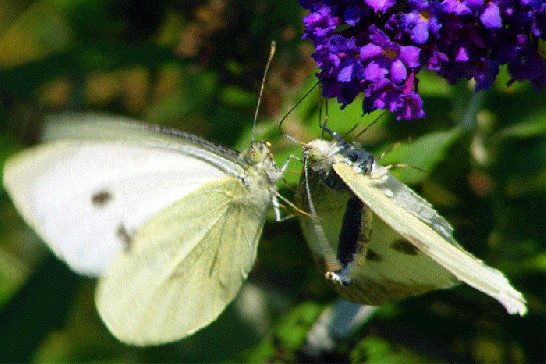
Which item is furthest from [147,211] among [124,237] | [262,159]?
[262,159]

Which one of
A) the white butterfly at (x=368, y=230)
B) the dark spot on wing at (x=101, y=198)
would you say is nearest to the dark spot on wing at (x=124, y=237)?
the dark spot on wing at (x=101, y=198)

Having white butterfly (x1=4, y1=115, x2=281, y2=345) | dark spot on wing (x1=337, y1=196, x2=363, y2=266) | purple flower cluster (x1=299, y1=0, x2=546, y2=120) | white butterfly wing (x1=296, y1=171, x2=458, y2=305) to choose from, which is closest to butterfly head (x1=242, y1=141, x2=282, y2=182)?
white butterfly (x1=4, y1=115, x2=281, y2=345)

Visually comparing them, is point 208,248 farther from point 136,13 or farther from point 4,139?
point 4,139

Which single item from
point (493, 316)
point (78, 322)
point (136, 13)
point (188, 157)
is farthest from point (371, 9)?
point (78, 322)

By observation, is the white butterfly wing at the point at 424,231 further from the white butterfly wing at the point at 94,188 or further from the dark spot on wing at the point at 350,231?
the white butterfly wing at the point at 94,188

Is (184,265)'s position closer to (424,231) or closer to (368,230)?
(368,230)

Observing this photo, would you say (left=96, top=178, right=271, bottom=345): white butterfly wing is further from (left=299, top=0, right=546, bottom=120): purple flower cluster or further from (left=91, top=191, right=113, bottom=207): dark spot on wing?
(left=299, top=0, right=546, bottom=120): purple flower cluster
